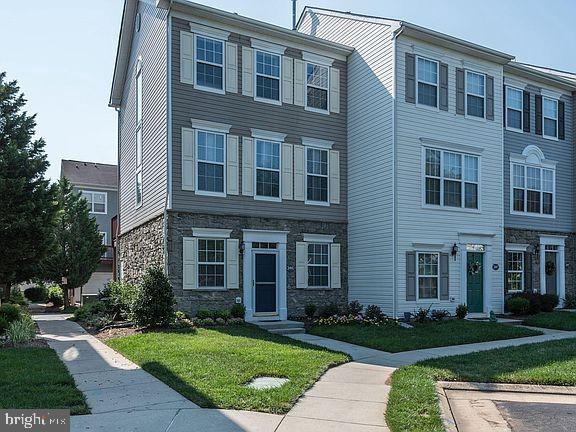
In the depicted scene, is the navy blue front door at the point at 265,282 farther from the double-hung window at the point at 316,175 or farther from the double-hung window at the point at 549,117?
the double-hung window at the point at 549,117

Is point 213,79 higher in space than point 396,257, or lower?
higher

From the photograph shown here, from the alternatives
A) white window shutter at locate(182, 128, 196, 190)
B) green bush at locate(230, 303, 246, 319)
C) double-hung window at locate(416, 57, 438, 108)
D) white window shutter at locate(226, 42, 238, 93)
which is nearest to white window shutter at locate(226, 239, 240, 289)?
green bush at locate(230, 303, 246, 319)

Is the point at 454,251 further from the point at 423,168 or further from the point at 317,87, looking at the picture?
the point at 317,87

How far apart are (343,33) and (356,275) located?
8.28 metres

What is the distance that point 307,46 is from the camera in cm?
1733

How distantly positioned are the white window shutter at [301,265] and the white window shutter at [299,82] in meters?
4.52

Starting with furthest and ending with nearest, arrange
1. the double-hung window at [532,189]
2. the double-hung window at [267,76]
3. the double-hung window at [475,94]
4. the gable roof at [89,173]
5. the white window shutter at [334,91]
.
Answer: the gable roof at [89,173] → the double-hung window at [532,189] → the white window shutter at [334,91] → the double-hung window at [475,94] → the double-hung window at [267,76]

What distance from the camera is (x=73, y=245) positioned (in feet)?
89.2

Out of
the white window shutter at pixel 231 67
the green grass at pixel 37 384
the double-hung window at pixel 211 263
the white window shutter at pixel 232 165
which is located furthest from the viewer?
the white window shutter at pixel 231 67

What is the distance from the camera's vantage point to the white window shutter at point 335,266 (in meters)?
17.3

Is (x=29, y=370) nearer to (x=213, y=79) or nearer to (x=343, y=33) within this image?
(x=213, y=79)

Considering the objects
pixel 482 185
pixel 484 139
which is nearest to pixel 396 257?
pixel 482 185

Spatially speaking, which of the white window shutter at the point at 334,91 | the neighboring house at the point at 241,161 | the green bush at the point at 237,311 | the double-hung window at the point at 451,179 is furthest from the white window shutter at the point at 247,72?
the green bush at the point at 237,311

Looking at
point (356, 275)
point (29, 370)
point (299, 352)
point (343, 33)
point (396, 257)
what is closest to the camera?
point (29, 370)
